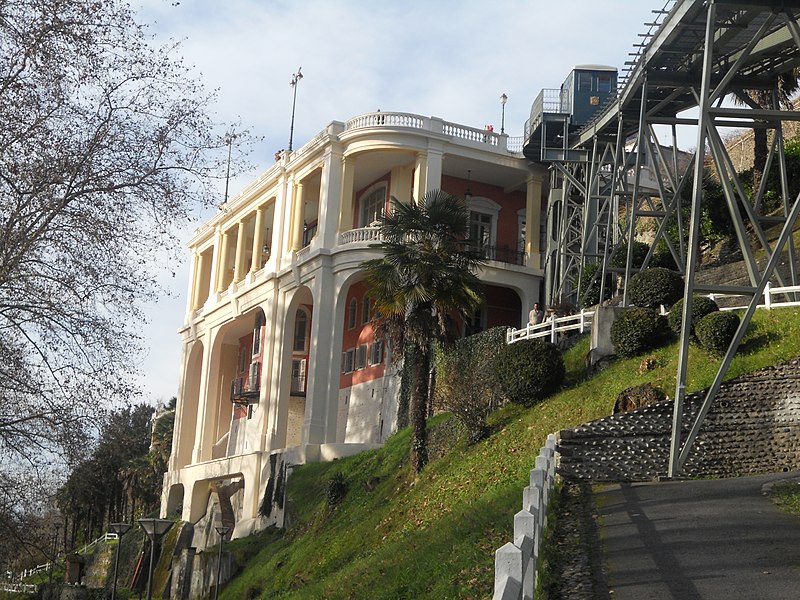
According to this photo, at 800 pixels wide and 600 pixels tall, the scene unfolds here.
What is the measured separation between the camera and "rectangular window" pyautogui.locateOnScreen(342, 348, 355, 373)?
46062 millimetres

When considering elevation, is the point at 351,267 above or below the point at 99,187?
above

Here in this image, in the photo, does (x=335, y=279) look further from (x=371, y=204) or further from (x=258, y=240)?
(x=258, y=240)

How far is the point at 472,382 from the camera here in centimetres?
2928

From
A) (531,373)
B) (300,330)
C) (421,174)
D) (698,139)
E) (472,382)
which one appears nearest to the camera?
(698,139)

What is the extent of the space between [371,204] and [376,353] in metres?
6.76

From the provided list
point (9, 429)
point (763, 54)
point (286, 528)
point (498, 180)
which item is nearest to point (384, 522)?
point (286, 528)

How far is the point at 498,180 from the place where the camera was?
45.6 m

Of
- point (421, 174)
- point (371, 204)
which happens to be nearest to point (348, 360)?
point (371, 204)

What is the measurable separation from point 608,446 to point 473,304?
395 inches

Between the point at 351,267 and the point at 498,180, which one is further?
the point at 498,180

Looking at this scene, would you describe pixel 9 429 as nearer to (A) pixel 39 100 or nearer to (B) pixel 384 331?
(A) pixel 39 100

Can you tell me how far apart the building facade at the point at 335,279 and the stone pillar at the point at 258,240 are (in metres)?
0.06

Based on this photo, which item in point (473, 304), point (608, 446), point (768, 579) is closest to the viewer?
point (768, 579)

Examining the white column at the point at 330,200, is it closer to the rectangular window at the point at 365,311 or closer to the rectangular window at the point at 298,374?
the rectangular window at the point at 365,311
